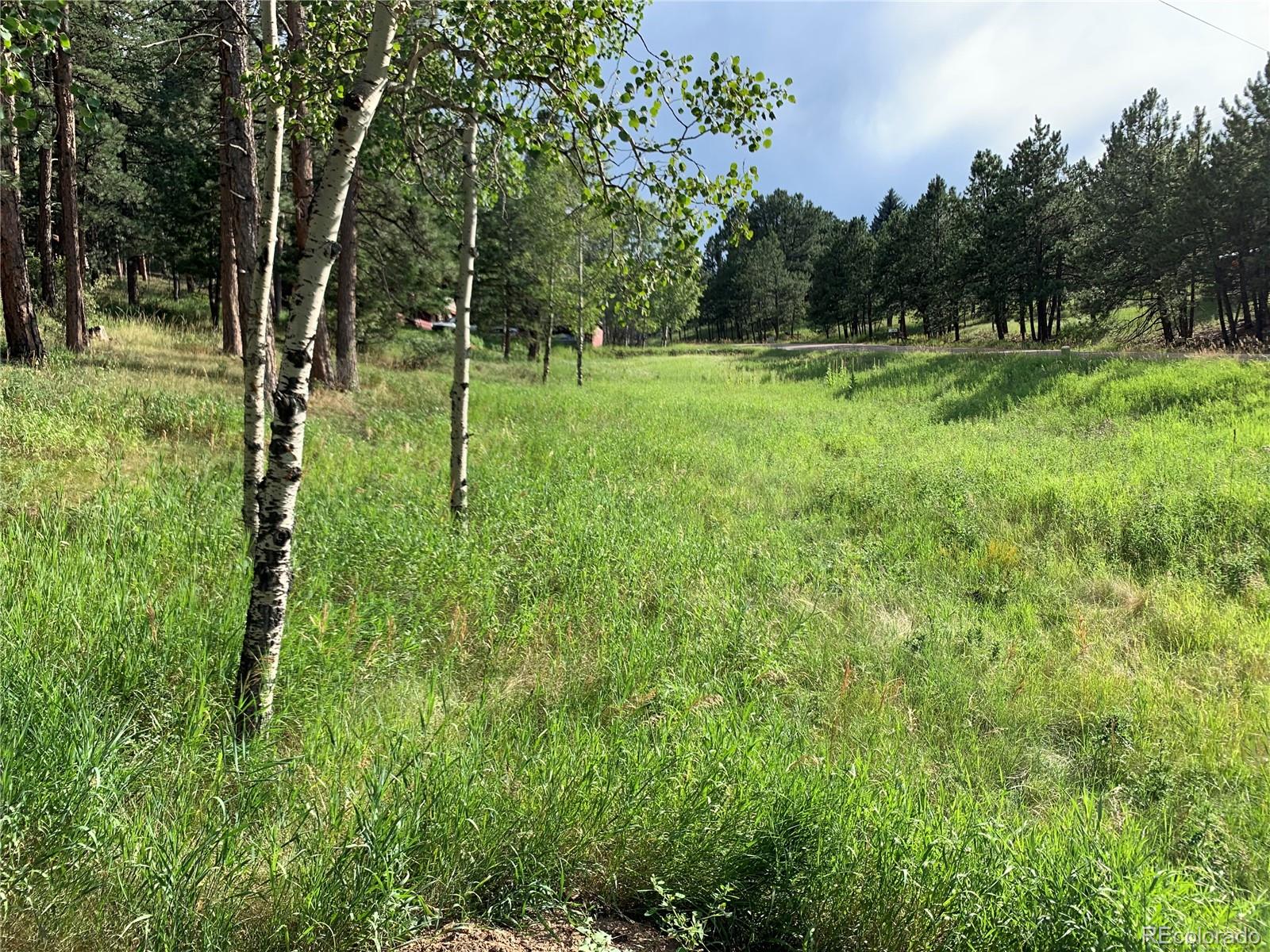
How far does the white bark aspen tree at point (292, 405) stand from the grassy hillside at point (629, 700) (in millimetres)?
234

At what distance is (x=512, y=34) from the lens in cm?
320

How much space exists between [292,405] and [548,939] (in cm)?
218

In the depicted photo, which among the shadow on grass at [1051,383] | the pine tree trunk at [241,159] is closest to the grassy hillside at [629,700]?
the pine tree trunk at [241,159]

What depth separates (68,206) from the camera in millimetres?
12891

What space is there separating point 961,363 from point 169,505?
2156cm

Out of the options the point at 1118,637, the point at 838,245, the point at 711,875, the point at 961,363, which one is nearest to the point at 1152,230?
the point at 961,363

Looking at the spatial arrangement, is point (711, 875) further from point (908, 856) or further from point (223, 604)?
point (223, 604)

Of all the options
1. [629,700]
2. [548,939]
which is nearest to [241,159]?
[629,700]

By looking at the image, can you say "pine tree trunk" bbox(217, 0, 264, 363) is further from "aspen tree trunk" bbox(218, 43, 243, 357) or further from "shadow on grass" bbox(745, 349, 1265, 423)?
"shadow on grass" bbox(745, 349, 1265, 423)

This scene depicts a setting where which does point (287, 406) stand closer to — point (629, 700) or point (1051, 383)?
point (629, 700)

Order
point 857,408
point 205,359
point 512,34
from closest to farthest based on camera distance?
point 512,34
point 205,359
point 857,408

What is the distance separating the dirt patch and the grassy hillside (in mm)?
83

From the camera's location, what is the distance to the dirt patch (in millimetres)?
1778

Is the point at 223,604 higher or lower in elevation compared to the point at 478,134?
lower
